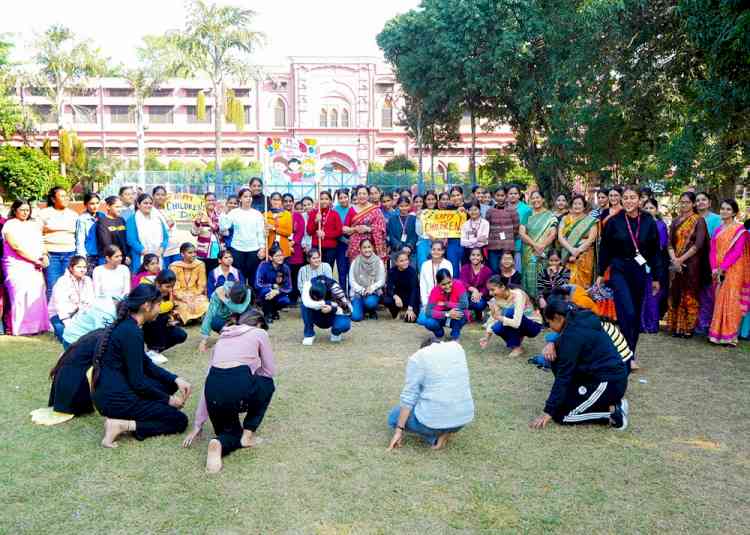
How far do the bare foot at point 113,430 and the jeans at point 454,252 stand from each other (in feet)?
17.0

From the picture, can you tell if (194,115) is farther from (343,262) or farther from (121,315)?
(121,315)

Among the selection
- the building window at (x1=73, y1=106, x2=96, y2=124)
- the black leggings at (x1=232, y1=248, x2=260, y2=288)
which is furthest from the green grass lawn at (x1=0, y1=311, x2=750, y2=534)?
the building window at (x1=73, y1=106, x2=96, y2=124)

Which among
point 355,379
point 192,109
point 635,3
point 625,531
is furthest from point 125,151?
point 625,531

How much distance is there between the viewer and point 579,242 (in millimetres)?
7410

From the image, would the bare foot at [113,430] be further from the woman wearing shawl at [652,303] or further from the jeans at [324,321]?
the woman wearing shawl at [652,303]

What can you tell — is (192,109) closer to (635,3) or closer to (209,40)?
(209,40)

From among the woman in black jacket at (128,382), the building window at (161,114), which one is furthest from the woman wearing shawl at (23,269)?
the building window at (161,114)

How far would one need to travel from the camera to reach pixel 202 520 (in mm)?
3232

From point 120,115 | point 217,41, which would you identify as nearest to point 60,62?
point 217,41

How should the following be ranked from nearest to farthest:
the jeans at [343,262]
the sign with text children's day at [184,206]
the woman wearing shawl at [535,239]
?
the woman wearing shawl at [535,239]
the jeans at [343,262]
the sign with text children's day at [184,206]

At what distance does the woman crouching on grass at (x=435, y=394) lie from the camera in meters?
3.99

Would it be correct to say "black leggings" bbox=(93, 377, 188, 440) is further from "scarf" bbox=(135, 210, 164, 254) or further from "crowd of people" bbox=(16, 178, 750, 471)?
"scarf" bbox=(135, 210, 164, 254)

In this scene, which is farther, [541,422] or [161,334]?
[161,334]

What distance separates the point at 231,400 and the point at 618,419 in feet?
8.69
